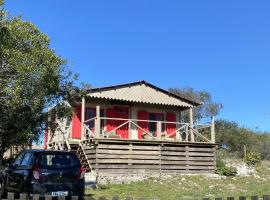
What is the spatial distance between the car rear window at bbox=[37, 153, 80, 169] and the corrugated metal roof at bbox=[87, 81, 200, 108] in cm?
1319

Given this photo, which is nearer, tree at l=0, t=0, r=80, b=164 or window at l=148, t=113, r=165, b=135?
tree at l=0, t=0, r=80, b=164

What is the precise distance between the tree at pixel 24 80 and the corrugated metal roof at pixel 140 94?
9.19 meters

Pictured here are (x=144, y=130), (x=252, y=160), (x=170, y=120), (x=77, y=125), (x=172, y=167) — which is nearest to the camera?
(x=172, y=167)

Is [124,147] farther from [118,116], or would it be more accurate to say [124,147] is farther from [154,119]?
[154,119]

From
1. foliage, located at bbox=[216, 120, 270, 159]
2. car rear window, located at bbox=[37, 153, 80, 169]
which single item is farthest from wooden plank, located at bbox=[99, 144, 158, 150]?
foliage, located at bbox=[216, 120, 270, 159]

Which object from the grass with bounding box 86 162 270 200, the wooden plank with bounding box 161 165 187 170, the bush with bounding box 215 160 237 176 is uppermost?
the wooden plank with bounding box 161 165 187 170

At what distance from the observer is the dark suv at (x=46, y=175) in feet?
35.2

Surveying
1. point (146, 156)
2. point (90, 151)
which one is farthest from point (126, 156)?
point (90, 151)

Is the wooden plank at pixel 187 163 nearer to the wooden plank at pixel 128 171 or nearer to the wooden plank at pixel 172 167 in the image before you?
the wooden plank at pixel 172 167

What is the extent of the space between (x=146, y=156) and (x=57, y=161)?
12083 millimetres

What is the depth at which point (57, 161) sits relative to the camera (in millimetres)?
11359

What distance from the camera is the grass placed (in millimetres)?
16778

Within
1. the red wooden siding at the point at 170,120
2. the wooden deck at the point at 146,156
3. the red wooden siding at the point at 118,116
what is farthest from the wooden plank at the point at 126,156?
the red wooden siding at the point at 170,120

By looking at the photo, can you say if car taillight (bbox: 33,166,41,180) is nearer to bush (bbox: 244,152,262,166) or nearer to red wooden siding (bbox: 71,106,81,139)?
red wooden siding (bbox: 71,106,81,139)
